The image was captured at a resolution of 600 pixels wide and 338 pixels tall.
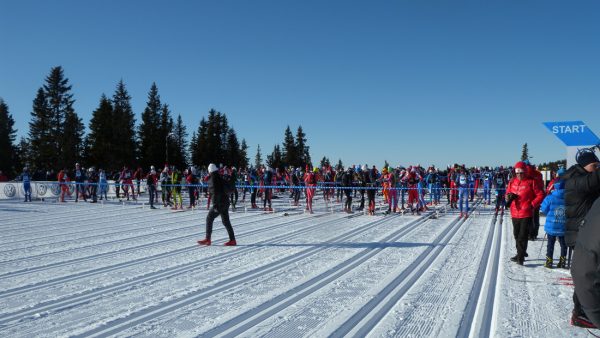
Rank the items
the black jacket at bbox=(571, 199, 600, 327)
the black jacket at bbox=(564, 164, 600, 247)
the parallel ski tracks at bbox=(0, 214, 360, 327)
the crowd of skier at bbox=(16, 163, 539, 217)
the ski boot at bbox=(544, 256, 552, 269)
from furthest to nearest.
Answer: the crowd of skier at bbox=(16, 163, 539, 217) < the ski boot at bbox=(544, 256, 552, 269) < the black jacket at bbox=(564, 164, 600, 247) < the parallel ski tracks at bbox=(0, 214, 360, 327) < the black jacket at bbox=(571, 199, 600, 327)

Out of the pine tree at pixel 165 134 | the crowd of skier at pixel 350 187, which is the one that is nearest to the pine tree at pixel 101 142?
the pine tree at pixel 165 134

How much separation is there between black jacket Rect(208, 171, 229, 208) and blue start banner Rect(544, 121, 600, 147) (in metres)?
6.47

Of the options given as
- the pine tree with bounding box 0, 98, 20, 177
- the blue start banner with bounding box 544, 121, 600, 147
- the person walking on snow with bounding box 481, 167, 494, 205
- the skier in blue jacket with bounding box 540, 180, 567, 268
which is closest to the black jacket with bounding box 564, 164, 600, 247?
the skier in blue jacket with bounding box 540, 180, 567, 268

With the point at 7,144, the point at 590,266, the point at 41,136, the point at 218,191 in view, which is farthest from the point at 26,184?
the point at 7,144

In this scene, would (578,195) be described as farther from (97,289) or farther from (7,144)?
(7,144)

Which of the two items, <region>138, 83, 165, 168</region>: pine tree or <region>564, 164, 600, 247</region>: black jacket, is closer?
<region>564, 164, 600, 247</region>: black jacket

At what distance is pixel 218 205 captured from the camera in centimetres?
822

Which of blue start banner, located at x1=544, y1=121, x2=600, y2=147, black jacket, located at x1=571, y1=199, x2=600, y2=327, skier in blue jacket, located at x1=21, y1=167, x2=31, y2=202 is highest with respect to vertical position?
blue start banner, located at x1=544, y1=121, x2=600, y2=147

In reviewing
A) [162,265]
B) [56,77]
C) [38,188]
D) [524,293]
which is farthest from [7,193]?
[56,77]

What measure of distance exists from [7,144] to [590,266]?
70850 mm

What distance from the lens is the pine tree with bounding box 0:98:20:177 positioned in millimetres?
54219

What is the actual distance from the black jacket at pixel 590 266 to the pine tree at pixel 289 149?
74.1m

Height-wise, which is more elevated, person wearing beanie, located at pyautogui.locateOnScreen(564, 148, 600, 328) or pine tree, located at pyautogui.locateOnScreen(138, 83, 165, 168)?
pine tree, located at pyautogui.locateOnScreen(138, 83, 165, 168)

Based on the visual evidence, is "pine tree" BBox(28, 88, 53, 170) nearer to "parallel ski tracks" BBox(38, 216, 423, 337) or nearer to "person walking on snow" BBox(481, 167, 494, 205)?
"person walking on snow" BBox(481, 167, 494, 205)
